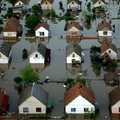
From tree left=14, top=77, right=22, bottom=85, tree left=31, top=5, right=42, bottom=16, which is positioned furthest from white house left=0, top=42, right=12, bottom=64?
tree left=31, top=5, right=42, bottom=16

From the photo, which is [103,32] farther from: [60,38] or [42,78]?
[42,78]

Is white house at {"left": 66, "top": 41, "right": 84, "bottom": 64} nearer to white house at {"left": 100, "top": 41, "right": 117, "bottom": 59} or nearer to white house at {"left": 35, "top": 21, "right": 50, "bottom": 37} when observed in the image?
white house at {"left": 100, "top": 41, "right": 117, "bottom": 59}

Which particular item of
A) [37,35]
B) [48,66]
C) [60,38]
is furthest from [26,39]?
[48,66]

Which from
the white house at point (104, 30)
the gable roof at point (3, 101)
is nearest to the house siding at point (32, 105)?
the gable roof at point (3, 101)

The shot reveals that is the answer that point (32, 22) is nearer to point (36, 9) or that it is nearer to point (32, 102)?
point (36, 9)

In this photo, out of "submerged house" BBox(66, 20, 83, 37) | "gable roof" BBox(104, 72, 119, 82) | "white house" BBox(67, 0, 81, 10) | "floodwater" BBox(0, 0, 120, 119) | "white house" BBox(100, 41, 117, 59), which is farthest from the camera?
"white house" BBox(67, 0, 81, 10)

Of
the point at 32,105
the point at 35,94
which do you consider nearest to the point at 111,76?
the point at 35,94
